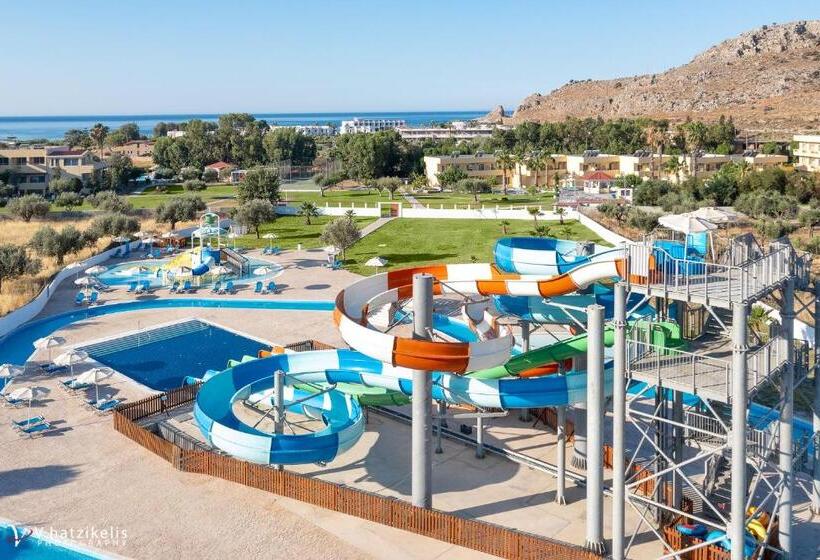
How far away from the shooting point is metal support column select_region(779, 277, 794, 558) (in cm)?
1441

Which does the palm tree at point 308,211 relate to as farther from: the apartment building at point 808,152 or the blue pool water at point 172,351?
the apartment building at point 808,152

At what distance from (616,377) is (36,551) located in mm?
12412

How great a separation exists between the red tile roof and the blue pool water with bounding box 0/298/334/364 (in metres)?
58.4

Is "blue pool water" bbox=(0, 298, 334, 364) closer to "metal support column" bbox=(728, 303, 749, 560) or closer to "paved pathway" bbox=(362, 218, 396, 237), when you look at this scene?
"paved pathway" bbox=(362, 218, 396, 237)

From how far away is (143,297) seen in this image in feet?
131

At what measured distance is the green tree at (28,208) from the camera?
6706 centimetres

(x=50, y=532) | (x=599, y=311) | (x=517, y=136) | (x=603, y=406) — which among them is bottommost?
(x=50, y=532)

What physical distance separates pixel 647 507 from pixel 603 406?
3615 mm

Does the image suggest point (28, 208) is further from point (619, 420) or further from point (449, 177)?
point (619, 420)

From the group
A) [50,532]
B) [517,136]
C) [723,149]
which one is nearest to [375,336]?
[50,532]

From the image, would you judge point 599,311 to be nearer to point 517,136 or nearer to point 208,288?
point 208,288

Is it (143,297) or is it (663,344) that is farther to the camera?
(143,297)

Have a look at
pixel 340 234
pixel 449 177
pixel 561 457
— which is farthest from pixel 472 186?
pixel 561 457

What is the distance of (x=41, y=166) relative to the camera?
92375mm
